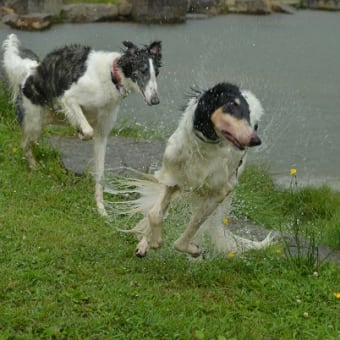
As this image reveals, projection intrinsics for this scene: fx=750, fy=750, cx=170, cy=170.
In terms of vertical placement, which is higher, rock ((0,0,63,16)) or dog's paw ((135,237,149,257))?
dog's paw ((135,237,149,257))

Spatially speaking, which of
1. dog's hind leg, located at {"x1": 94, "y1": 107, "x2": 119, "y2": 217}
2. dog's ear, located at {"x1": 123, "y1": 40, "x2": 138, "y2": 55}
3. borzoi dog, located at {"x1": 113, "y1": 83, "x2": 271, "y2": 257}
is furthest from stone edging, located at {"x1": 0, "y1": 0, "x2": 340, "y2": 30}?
borzoi dog, located at {"x1": 113, "y1": 83, "x2": 271, "y2": 257}

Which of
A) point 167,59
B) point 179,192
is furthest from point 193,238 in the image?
point 167,59

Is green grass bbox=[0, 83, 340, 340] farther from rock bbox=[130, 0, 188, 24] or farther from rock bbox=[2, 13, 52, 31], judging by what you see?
rock bbox=[130, 0, 188, 24]

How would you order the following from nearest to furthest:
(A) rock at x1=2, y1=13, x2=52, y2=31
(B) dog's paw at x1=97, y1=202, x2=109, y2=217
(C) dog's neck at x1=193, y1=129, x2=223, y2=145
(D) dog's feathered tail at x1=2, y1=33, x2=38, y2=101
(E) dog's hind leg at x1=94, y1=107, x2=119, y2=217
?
(C) dog's neck at x1=193, y1=129, x2=223, y2=145 < (B) dog's paw at x1=97, y1=202, x2=109, y2=217 < (E) dog's hind leg at x1=94, y1=107, x2=119, y2=217 < (D) dog's feathered tail at x1=2, y1=33, x2=38, y2=101 < (A) rock at x1=2, y1=13, x2=52, y2=31

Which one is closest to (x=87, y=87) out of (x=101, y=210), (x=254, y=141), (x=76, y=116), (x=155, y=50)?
(x=76, y=116)

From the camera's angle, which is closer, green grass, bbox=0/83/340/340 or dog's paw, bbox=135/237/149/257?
green grass, bbox=0/83/340/340

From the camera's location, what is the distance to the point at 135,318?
3867mm

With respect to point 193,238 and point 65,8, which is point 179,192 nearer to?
point 193,238

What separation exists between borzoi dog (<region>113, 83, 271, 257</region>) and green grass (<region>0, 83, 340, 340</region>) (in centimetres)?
25

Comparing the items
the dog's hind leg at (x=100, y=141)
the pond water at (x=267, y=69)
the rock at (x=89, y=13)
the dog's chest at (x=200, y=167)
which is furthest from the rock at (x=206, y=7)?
the dog's chest at (x=200, y=167)

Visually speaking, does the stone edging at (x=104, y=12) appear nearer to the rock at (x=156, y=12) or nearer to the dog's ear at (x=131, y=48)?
the rock at (x=156, y=12)

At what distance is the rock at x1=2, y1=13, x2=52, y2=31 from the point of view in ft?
50.4

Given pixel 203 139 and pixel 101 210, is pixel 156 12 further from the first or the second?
pixel 203 139

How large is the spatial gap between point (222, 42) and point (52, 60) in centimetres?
820
